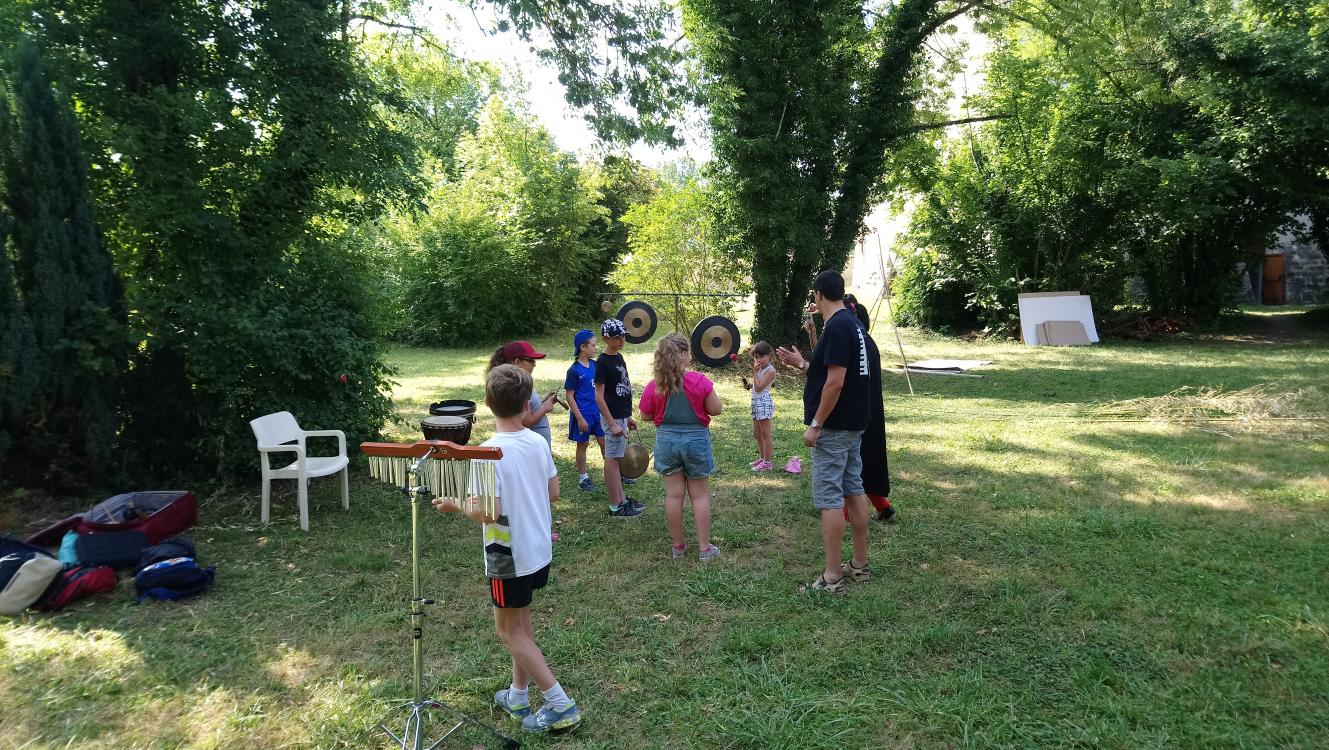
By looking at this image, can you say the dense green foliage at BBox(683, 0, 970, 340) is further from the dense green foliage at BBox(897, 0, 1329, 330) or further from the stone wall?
the stone wall

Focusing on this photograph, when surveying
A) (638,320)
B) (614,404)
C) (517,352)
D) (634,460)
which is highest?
(638,320)

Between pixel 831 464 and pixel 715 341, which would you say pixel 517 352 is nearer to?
Result: pixel 831 464

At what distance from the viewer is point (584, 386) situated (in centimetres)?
632

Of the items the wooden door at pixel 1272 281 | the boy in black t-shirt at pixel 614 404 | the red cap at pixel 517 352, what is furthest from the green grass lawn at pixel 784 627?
the wooden door at pixel 1272 281

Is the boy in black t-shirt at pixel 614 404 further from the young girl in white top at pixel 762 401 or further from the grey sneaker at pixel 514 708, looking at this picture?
the grey sneaker at pixel 514 708

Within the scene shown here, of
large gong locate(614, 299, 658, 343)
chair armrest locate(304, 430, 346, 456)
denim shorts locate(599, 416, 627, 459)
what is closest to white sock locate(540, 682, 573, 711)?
denim shorts locate(599, 416, 627, 459)

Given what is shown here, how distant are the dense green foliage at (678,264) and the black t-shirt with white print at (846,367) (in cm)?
1129

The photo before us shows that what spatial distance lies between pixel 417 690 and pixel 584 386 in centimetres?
363

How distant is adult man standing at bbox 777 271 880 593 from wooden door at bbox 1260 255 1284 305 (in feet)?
86.9

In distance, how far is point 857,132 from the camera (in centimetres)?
1323

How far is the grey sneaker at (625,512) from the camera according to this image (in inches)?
239

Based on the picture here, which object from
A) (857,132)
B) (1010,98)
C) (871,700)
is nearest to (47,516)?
(871,700)

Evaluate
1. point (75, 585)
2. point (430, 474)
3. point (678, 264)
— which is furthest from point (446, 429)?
point (678, 264)

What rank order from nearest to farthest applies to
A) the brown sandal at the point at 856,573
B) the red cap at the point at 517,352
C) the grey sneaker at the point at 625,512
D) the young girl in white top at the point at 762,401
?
1. the brown sandal at the point at 856,573
2. the red cap at the point at 517,352
3. the grey sneaker at the point at 625,512
4. the young girl in white top at the point at 762,401
